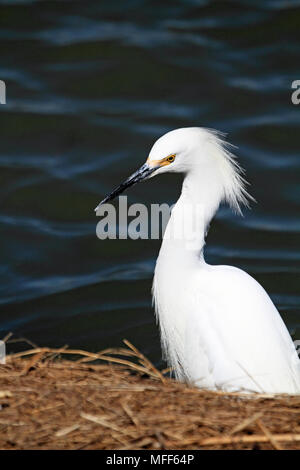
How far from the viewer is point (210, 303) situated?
153 inches

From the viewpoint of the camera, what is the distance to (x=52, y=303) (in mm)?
6004

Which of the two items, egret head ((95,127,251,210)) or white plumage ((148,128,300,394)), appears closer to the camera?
white plumage ((148,128,300,394))

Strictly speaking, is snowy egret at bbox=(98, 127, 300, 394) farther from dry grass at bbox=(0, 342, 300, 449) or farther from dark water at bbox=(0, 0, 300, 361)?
dark water at bbox=(0, 0, 300, 361)

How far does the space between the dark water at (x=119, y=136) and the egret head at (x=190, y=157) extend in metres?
1.78

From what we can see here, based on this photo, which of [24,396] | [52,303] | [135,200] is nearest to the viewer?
[24,396]

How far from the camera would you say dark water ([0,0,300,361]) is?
239 inches

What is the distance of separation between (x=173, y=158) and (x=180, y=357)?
101 centimetres

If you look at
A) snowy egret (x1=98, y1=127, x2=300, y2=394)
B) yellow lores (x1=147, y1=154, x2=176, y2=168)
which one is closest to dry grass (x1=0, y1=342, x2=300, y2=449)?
snowy egret (x1=98, y1=127, x2=300, y2=394)

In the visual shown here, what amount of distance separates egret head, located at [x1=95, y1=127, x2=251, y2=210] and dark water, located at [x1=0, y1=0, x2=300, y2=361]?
178cm

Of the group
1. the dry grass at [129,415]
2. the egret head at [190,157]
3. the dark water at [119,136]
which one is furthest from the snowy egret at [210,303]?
the dark water at [119,136]

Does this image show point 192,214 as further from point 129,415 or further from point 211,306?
point 129,415

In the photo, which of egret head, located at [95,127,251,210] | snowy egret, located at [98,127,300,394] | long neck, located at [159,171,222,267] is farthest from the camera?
long neck, located at [159,171,222,267]

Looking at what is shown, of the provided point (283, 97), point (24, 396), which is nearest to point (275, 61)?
point (283, 97)

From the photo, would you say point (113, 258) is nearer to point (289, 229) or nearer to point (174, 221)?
point (289, 229)
